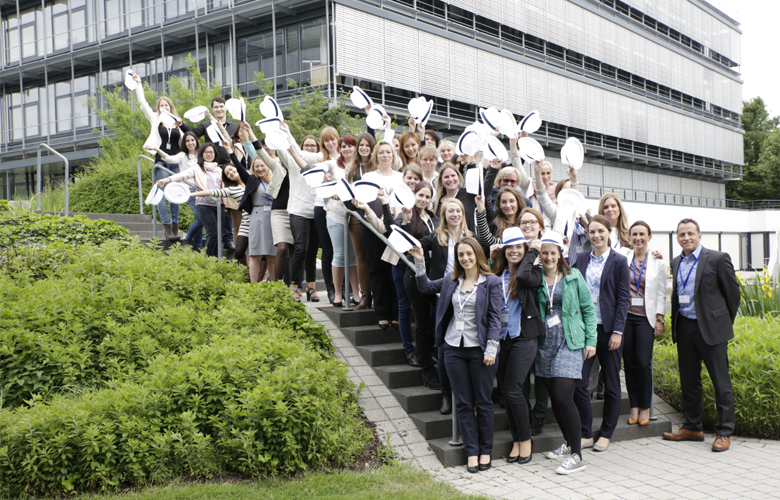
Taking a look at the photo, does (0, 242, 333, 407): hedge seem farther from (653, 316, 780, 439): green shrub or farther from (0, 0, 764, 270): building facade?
(0, 0, 764, 270): building facade

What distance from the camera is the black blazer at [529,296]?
17.3 feet

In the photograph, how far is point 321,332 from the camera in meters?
6.48

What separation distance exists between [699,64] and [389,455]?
41.8 meters

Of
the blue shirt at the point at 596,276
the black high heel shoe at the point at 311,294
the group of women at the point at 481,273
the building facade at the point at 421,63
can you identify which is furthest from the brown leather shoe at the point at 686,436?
the building facade at the point at 421,63

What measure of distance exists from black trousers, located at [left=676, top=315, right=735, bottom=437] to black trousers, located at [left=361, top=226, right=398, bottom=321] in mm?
2871

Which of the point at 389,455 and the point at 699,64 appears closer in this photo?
the point at 389,455

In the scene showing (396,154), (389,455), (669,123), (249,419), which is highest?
(669,123)

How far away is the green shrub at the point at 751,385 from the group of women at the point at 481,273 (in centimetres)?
88

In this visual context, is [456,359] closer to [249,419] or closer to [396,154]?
[249,419]

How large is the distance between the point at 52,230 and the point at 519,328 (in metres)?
6.26

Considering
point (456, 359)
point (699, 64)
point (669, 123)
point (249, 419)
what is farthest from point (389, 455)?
point (699, 64)

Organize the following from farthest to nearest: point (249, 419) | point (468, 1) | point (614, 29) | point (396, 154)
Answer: point (614, 29) < point (468, 1) < point (396, 154) < point (249, 419)

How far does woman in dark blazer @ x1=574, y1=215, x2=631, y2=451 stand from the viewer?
582 centimetres

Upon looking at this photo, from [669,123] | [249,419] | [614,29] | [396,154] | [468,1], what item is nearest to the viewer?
[249,419]
